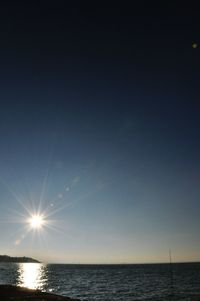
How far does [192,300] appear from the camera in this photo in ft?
179

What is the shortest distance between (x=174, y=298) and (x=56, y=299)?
31.6 meters

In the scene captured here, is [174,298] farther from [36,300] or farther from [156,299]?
[36,300]

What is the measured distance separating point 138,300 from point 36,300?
28.6 m

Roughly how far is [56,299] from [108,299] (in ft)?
84.2

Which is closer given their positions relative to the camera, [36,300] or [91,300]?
[36,300]

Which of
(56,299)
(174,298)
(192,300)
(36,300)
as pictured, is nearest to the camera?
(36,300)

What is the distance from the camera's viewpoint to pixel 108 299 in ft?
189

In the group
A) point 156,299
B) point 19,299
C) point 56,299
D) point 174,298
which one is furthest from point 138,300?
point 19,299

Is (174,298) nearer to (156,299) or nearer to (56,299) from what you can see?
(156,299)

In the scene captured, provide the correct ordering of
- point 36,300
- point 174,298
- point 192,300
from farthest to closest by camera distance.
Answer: point 174,298, point 192,300, point 36,300

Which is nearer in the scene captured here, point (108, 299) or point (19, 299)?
point (19, 299)

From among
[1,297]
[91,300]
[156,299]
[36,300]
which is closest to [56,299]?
[36,300]

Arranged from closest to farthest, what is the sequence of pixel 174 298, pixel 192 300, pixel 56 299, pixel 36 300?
1. pixel 36 300
2. pixel 56 299
3. pixel 192 300
4. pixel 174 298

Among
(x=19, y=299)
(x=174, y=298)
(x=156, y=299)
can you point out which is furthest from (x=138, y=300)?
(x=19, y=299)
